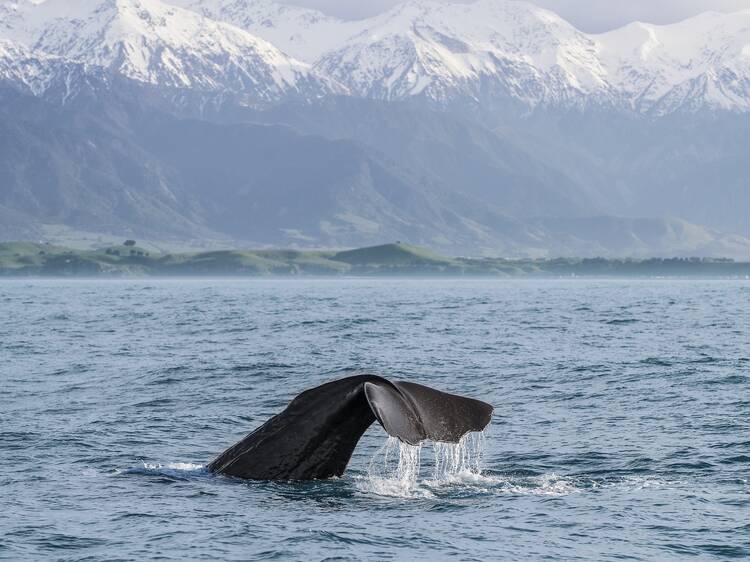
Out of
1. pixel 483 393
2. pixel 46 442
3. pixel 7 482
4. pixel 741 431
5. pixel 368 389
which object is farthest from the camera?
pixel 483 393

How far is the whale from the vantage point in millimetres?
16719

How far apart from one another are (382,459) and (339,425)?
6.22 m

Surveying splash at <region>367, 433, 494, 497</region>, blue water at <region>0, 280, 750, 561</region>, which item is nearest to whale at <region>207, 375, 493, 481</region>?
blue water at <region>0, 280, 750, 561</region>

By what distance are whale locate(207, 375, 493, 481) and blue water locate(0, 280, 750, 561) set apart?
0.45 m

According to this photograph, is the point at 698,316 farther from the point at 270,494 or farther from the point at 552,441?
the point at 270,494

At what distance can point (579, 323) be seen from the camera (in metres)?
79.8

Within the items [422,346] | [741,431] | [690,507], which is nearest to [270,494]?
[690,507]

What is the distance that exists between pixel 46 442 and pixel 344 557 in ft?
38.1

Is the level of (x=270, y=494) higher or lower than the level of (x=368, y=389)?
lower

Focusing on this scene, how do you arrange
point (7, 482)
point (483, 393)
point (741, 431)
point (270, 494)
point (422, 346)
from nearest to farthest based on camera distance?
point (270, 494)
point (7, 482)
point (741, 431)
point (483, 393)
point (422, 346)

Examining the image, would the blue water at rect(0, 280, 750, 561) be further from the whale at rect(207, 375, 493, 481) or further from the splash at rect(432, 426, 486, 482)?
the whale at rect(207, 375, 493, 481)

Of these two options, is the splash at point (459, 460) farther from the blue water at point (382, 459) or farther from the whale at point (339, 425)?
the whale at point (339, 425)

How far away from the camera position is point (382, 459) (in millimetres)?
25016

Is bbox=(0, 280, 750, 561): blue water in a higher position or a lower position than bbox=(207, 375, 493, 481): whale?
lower
